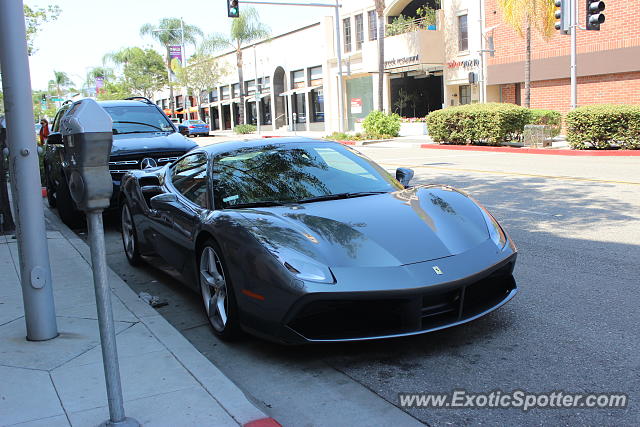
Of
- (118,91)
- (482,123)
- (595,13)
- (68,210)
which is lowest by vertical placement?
(68,210)

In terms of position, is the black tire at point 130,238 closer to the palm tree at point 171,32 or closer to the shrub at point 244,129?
the shrub at point 244,129

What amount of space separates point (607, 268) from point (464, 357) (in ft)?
8.24

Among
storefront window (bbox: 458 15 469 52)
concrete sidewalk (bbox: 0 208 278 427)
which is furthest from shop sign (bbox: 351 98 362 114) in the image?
concrete sidewalk (bbox: 0 208 278 427)

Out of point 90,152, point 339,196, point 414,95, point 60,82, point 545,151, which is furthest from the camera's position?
point 60,82

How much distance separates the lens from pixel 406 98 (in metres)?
39.3

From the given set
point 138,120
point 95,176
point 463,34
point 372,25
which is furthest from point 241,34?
point 95,176

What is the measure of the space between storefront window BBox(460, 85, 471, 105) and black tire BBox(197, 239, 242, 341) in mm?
31451

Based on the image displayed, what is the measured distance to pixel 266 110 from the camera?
186ft

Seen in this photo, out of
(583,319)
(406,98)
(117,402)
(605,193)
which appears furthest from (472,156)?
(406,98)

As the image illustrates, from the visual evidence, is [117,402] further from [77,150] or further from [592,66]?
[592,66]

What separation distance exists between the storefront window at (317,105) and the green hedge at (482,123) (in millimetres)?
23304

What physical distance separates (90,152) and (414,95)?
1484 inches

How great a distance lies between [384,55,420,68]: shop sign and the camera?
3472cm

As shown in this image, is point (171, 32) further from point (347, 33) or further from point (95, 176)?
point (95, 176)
